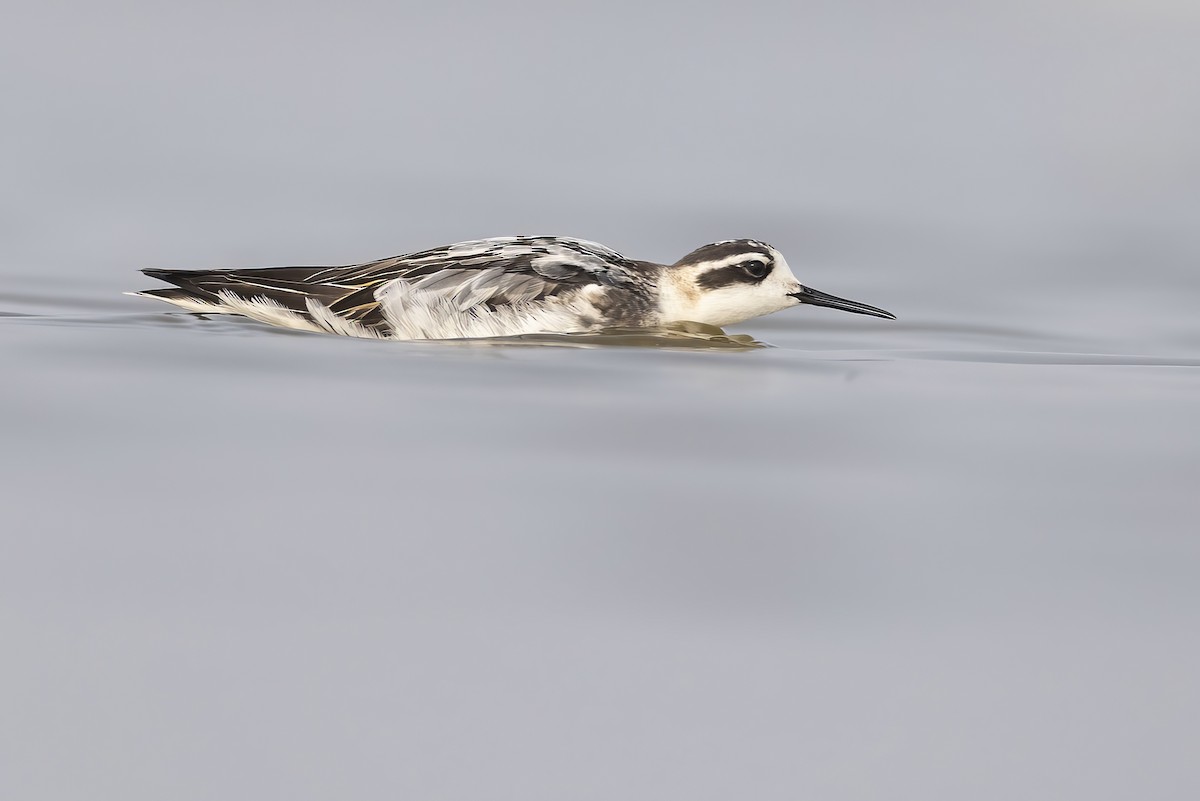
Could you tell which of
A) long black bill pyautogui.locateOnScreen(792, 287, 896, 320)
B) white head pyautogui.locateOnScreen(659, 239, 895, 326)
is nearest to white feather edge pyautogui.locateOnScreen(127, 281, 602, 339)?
white head pyautogui.locateOnScreen(659, 239, 895, 326)

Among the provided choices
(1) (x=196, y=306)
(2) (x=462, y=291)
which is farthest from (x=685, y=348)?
(1) (x=196, y=306)

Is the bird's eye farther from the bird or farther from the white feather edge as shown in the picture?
the white feather edge

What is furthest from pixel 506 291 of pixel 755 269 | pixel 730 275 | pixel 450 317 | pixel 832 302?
pixel 832 302

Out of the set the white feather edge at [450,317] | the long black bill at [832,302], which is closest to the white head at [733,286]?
the long black bill at [832,302]

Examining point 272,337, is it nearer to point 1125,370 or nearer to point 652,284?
point 652,284

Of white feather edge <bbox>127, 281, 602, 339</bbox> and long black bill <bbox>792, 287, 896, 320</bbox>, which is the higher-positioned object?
long black bill <bbox>792, 287, 896, 320</bbox>

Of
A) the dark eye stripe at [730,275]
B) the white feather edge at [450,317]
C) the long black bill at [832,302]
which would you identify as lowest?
the white feather edge at [450,317]

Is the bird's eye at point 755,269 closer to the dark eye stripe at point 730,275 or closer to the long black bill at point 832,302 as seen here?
the dark eye stripe at point 730,275

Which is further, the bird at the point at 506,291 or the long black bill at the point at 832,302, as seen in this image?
the long black bill at the point at 832,302
